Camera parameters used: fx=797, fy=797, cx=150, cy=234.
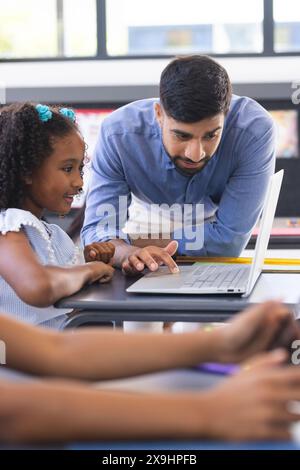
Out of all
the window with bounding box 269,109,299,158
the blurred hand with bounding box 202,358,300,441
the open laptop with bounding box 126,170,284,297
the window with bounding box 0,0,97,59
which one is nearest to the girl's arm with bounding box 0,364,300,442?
the blurred hand with bounding box 202,358,300,441

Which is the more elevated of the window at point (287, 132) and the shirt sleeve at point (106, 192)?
the shirt sleeve at point (106, 192)

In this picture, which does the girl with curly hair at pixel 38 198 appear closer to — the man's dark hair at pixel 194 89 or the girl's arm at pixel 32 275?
the girl's arm at pixel 32 275

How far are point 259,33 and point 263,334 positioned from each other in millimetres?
5906

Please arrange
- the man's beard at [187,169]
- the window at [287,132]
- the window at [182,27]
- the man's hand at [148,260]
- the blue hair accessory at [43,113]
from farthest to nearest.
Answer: the window at [182,27] < the window at [287,132] < the man's beard at [187,169] < the blue hair accessory at [43,113] < the man's hand at [148,260]

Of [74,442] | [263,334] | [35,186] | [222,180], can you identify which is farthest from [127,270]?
[74,442]

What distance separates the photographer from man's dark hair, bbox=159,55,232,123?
1920 millimetres

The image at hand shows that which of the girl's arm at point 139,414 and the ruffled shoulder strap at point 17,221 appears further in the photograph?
the ruffled shoulder strap at point 17,221

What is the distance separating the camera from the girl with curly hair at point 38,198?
1513 millimetres

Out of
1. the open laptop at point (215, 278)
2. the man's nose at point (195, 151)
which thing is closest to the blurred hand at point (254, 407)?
the open laptop at point (215, 278)

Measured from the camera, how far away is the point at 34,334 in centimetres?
84

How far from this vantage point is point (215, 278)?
5.12 feet

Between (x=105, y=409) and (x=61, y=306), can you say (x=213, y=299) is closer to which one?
(x=61, y=306)

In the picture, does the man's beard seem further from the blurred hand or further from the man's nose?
the blurred hand

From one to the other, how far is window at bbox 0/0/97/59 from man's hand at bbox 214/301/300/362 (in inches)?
231
